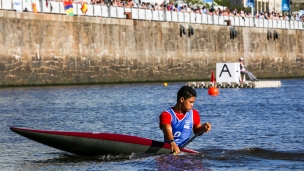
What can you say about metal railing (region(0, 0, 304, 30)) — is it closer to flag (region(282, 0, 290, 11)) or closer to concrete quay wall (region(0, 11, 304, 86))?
concrete quay wall (region(0, 11, 304, 86))

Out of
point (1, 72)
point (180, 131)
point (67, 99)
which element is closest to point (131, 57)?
point (1, 72)

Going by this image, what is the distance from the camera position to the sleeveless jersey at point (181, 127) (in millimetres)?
16812

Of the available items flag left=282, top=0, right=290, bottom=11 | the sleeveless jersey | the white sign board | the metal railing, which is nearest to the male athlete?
the sleeveless jersey

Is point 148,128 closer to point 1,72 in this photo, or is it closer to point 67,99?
point 67,99

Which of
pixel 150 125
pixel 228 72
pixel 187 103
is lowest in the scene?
pixel 150 125

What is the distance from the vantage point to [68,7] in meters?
52.8

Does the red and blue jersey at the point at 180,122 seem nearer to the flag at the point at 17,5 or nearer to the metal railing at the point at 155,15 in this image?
the metal railing at the point at 155,15

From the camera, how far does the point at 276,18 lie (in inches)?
3241

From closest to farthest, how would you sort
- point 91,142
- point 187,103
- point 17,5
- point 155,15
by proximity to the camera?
point 187,103
point 91,142
point 17,5
point 155,15

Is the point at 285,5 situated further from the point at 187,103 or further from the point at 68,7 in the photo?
the point at 187,103

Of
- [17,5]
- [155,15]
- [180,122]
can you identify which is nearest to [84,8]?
[17,5]

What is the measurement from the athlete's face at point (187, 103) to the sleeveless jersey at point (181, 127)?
37 centimetres

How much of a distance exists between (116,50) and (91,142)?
133 feet

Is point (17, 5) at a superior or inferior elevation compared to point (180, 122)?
superior
